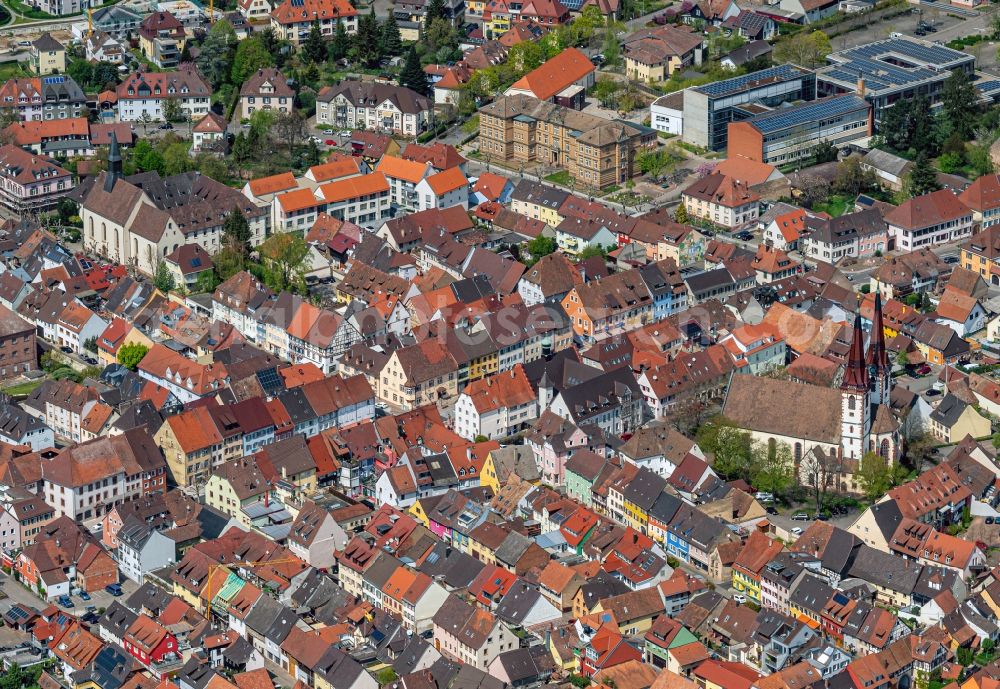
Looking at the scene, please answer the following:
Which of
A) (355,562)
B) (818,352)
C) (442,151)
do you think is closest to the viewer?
(355,562)

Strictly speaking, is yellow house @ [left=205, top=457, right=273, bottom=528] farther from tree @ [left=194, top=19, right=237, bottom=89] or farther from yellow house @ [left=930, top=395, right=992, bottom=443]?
tree @ [left=194, top=19, right=237, bottom=89]

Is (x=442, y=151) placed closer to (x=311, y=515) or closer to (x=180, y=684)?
(x=311, y=515)

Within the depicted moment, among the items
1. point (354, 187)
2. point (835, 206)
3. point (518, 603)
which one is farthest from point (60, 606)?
point (835, 206)

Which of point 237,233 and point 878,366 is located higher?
point 878,366

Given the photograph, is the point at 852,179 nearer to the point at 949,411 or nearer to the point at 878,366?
the point at 949,411

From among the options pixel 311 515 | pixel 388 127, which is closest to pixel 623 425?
pixel 311 515

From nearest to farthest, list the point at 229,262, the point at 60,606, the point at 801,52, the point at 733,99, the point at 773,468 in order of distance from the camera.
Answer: the point at 60,606
the point at 773,468
the point at 229,262
the point at 733,99
the point at 801,52

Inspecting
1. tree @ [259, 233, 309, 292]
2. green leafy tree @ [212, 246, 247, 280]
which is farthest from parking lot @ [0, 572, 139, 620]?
green leafy tree @ [212, 246, 247, 280]
